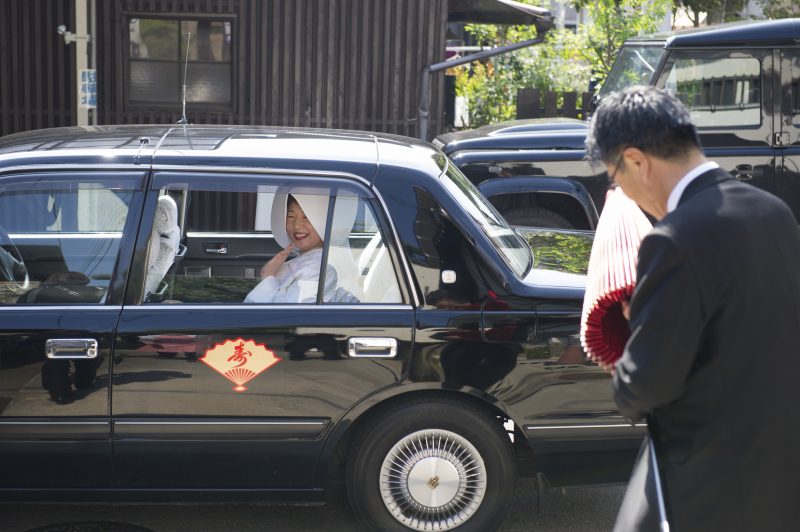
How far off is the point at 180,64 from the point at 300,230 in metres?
7.55

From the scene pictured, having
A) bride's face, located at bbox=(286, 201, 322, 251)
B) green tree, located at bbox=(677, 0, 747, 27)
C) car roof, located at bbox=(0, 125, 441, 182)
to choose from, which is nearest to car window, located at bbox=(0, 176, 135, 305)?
car roof, located at bbox=(0, 125, 441, 182)

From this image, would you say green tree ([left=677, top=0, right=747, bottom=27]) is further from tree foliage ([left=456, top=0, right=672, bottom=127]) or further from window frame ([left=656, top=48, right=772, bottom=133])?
window frame ([left=656, top=48, right=772, bottom=133])

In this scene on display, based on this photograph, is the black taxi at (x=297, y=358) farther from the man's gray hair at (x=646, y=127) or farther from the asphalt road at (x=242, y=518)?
the man's gray hair at (x=646, y=127)

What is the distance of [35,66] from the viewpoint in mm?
11320

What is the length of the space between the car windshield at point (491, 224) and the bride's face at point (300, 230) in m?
0.64

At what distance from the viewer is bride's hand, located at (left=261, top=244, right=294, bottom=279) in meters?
4.70

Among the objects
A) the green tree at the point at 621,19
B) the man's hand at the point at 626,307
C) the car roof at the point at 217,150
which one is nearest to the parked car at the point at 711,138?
the car roof at the point at 217,150

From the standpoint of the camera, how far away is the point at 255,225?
17.5 feet

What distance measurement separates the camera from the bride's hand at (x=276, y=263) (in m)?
4.70

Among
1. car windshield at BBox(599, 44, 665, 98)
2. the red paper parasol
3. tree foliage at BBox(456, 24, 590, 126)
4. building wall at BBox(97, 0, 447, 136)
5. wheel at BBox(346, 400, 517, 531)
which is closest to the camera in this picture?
the red paper parasol

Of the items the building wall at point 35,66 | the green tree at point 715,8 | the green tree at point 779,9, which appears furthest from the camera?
the green tree at point 779,9

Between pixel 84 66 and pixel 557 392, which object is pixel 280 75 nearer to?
pixel 84 66

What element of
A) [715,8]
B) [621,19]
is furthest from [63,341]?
[715,8]

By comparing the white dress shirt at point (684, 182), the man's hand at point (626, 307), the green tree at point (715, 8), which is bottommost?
the man's hand at point (626, 307)
